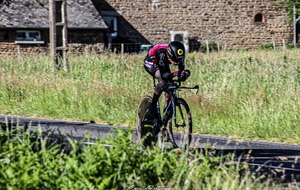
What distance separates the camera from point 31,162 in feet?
25.8

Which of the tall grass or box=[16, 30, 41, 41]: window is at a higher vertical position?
box=[16, 30, 41, 41]: window

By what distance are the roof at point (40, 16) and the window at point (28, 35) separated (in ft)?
2.92

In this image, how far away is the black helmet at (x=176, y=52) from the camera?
37.3 feet

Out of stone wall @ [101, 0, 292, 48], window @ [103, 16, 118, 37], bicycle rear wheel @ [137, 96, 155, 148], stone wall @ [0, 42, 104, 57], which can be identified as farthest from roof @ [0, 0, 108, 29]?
bicycle rear wheel @ [137, 96, 155, 148]

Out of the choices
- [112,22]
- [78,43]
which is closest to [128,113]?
[78,43]

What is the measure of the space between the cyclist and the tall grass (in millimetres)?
2947

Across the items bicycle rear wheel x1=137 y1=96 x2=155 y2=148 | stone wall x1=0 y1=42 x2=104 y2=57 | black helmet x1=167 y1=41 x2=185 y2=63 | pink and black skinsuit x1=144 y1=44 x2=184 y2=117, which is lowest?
stone wall x1=0 y1=42 x2=104 y2=57

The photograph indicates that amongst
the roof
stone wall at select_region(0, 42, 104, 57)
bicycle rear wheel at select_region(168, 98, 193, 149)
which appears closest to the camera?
bicycle rear wheel at select_region(168, 98, 193, 149)

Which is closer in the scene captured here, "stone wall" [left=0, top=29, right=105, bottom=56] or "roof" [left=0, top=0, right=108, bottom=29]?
"roof" [left=0, top=0, right=108, bottom=29]

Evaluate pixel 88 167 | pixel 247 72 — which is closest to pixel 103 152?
pixel 88 167

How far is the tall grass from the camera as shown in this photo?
14922 mm

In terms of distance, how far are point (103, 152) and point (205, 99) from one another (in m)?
8.93

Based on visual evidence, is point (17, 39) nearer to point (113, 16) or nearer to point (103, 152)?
point (113, 16)

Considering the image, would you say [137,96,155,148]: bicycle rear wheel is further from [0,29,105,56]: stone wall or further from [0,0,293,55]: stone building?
[0,29,105,56]: stone wall
